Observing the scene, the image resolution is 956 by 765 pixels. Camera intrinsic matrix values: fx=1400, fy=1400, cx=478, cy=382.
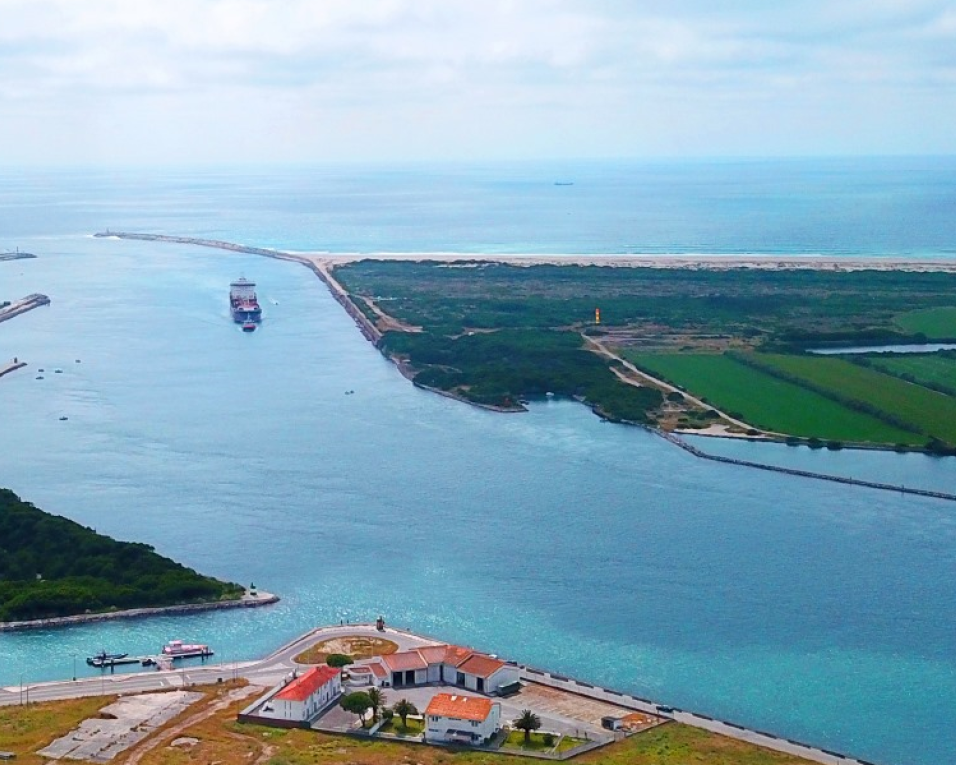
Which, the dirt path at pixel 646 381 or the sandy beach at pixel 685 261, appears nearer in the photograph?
the dirt path at pixel 646 381

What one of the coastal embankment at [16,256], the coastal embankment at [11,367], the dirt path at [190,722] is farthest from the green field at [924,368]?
the coastal embankment at [16,256]

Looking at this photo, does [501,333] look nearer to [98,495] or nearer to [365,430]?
[365,430]

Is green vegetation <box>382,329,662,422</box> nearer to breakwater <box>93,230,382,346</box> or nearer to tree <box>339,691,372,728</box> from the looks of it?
breakwater <box>93,230,382,346</box>

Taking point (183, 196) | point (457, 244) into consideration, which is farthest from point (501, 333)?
point (183, 196)

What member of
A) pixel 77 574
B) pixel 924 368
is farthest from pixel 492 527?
pixel 924 368

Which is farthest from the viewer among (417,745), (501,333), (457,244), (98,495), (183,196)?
(183,196)

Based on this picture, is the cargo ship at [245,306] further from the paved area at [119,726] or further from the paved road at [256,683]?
the paved area at [119,726]

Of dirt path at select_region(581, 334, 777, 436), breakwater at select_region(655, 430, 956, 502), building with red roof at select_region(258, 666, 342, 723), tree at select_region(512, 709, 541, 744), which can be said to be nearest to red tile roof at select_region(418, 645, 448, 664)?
building with red roof at select_region(258, 666, 342, 723)
